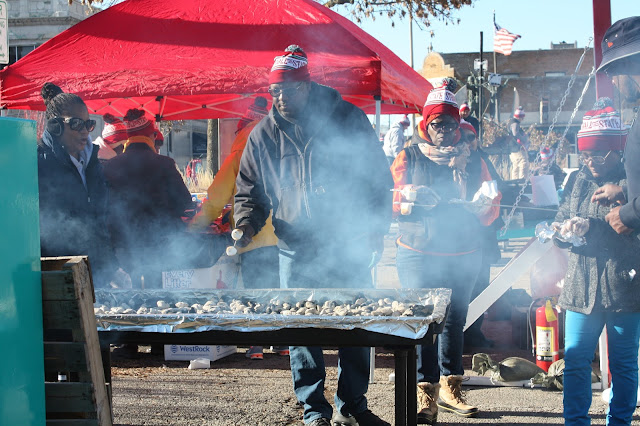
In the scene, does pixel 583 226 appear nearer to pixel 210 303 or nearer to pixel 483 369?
pixel 210 303

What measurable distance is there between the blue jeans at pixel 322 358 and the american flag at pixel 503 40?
1748cm

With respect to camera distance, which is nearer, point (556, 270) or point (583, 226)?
point (583, 226)

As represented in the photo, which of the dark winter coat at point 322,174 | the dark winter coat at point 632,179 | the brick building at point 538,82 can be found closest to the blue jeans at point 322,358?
the dark winter coat at point 322,174

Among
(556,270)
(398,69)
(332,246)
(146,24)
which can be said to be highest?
(146,24)

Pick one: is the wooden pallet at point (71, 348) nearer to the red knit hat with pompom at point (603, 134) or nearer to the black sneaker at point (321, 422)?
the black sneaker at point (321, 422)

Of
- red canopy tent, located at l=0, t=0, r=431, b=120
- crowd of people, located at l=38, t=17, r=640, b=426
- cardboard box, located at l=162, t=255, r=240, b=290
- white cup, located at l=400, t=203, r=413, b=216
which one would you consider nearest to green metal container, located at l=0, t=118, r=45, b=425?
crowd of people, located at l=38, t=17, r=640, b=426

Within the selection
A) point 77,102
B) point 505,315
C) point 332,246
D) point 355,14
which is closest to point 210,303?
point 332,246

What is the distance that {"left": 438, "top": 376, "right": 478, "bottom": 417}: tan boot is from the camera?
423 centimetres

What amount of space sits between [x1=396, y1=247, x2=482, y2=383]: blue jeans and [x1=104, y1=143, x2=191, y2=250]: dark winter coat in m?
2.20

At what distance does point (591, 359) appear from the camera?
11.0 ft

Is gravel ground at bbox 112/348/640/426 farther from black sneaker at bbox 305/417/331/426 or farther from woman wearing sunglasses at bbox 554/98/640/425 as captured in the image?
woman wearing sunglasses at bbox 554/98/640/425

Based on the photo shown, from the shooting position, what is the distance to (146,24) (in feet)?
21.3

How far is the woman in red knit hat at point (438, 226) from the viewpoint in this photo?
4.05 metres

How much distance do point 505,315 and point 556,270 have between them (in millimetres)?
1130
